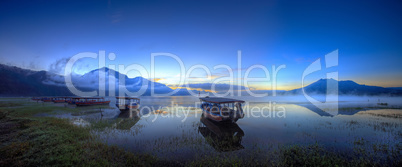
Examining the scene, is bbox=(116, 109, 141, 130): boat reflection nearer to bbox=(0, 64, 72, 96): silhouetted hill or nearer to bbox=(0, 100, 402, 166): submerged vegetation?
bbox=(0, 100, 402, 166): submerged vegetation

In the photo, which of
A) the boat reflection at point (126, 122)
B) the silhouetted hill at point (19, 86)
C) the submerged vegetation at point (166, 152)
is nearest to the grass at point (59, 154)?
the submerged vegetation at point (166, 152)

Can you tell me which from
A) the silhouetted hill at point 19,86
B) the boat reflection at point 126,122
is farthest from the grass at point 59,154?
the silhouetted hill at point 19,86

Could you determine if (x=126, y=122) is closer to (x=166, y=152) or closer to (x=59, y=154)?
(x=59, y=154)

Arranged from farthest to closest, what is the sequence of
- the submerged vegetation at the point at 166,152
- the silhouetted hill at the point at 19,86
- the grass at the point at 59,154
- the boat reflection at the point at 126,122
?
the silhouetted hill at the point at 19,86, the boat reflection at the point at 126,122, the submerged vegetation at the point at 166,152, the grass at the point at 59,154

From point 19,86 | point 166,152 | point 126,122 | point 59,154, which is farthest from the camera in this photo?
point 19,86

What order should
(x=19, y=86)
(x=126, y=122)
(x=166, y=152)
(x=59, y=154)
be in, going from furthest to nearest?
(x=19, y=86)
(x=126, y=122)
(x=166, y=152)
(x=59, y=154)

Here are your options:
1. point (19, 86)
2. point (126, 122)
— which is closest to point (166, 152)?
point (126, 122)

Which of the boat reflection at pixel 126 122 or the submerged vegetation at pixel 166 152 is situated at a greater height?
the submerged vegetation at pixel 166 152

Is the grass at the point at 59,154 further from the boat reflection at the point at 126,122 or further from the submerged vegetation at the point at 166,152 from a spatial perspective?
the boat reflection at the point at 126,122

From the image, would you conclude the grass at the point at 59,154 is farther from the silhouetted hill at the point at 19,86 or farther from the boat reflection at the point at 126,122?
the silhouetted hill at the point at 19,86

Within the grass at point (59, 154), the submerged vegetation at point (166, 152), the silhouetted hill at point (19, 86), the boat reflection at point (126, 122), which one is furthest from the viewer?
the silhouetted hill at point (19, 86)

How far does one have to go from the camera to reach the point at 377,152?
9.44 metres

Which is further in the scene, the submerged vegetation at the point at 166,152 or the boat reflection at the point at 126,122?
the boat reflection at the point at 126,122

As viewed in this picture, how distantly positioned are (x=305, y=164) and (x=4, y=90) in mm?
222671
